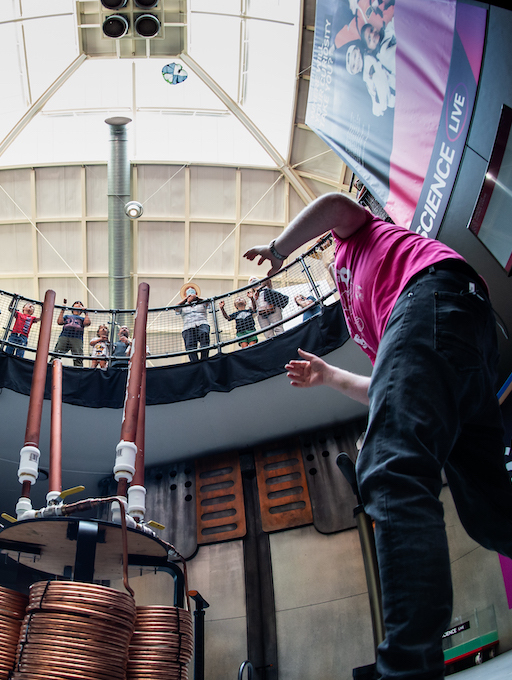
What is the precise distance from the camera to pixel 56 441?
4.20 m

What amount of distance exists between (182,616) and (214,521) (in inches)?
241

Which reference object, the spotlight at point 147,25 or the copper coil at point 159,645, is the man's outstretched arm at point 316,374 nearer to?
the copper coil at point 159,645

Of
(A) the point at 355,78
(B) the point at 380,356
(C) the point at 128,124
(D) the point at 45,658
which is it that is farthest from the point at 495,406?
(C) the point at 128,124

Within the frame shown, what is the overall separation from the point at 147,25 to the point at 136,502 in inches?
495

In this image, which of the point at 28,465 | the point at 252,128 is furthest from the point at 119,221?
the point at 28,465

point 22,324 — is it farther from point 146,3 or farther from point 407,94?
point 146,3

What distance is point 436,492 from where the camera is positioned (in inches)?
47.1

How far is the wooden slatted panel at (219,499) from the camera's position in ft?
29.1

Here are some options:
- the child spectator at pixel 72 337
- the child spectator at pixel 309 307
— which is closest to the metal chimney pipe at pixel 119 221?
the child spectator at pixel 72 337

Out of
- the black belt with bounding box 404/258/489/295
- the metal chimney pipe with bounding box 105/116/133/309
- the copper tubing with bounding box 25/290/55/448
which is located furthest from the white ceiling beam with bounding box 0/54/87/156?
the black belt with bounding box 404/258/489/295

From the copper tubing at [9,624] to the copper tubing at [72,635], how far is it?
3.6 inches

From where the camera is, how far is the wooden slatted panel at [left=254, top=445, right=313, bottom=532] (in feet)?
28.6

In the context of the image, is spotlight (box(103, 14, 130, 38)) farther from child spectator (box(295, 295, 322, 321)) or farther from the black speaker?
child spectator (box(295, 295, 322, 321))

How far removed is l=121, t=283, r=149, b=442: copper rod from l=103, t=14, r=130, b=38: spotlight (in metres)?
10.2
